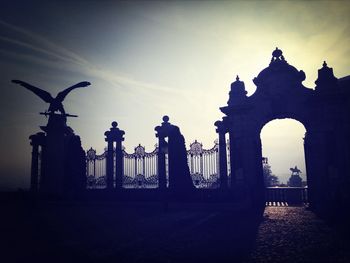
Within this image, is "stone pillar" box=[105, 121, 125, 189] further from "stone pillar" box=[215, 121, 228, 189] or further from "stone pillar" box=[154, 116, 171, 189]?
"stone pillar" box=[215, 121, 228, 189]

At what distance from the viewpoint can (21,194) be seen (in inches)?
782

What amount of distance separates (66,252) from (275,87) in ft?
41.1

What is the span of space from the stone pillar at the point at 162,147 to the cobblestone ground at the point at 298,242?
6805mm

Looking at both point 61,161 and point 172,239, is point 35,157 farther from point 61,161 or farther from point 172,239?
point 172,239

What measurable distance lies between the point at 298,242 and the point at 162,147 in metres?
10.5

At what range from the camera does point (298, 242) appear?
309 inches

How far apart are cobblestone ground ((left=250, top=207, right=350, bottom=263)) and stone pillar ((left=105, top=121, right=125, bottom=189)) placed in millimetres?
10528

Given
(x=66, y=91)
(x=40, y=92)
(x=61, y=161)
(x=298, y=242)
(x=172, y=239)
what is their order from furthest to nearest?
(x=66, y=91), (x=40, y=92), (x=61, y=161), (x=172, y=239), (x=298, y=242)

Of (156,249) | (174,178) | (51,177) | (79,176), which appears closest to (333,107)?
(174,178)

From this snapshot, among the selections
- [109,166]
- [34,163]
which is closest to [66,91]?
[34,163]

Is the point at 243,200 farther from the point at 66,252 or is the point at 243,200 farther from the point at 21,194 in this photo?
the point at 21,194

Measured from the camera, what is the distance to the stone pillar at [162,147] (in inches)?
659

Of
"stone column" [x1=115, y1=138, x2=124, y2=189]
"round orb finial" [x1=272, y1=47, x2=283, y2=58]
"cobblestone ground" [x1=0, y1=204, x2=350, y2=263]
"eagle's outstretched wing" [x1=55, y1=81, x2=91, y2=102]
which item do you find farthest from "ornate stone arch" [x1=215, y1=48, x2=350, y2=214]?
"eagle's outstretched wing" [x1=55, y1=81, x2=91, y2=102]

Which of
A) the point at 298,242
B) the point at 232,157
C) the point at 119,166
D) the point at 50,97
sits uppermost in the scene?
the point at 50,97
